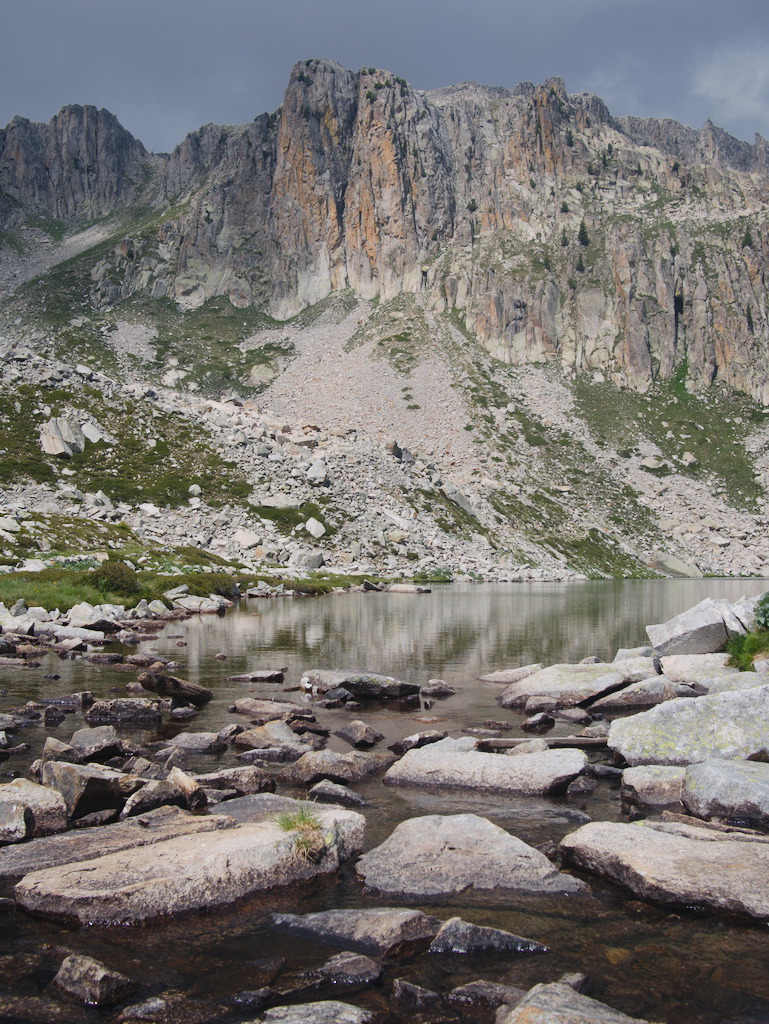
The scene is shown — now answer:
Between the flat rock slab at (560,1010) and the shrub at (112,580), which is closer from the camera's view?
the flat rock slab at (560,1010)

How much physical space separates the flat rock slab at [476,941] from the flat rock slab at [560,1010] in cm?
112

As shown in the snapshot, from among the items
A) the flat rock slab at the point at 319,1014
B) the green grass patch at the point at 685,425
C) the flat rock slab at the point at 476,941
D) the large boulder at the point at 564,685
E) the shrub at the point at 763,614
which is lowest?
the large boulder at the point at 564,685

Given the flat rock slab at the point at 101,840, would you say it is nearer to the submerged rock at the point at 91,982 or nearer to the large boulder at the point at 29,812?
the large boulder at the point at 29,812

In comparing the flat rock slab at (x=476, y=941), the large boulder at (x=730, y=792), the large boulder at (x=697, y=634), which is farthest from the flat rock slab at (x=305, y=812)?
the large boulder at (x=697, y=634)

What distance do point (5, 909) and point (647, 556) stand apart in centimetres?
11826

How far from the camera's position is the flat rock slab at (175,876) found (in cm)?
726

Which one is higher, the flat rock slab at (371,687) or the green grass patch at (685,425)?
the green grass patch at (685,425)

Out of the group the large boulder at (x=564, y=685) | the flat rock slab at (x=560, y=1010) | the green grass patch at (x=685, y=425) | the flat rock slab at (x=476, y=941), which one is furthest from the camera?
the green grass patch at (x=685, y=425)

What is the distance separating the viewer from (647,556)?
11512 cm

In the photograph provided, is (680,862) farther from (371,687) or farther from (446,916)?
(371,687)

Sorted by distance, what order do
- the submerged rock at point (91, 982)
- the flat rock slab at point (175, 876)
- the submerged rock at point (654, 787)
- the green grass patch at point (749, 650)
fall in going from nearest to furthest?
the submerged rock at point (91, 982)
the flat rock slab at point (175, 876)
the submerged rock at point (654, 787)
the green grass patch at point (749, 650)

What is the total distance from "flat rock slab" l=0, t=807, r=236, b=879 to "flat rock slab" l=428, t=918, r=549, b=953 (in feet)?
12.2

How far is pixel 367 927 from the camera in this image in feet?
22.9

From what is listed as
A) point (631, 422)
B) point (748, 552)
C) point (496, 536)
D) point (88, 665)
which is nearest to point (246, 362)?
point (631, 422)
